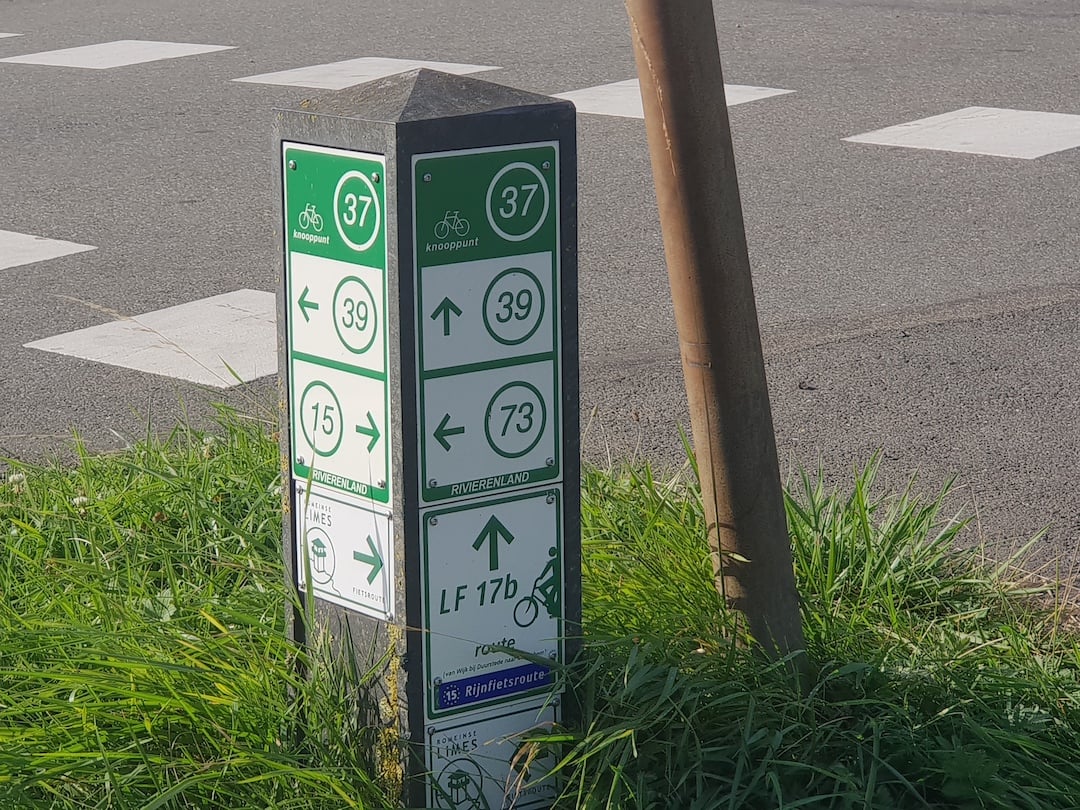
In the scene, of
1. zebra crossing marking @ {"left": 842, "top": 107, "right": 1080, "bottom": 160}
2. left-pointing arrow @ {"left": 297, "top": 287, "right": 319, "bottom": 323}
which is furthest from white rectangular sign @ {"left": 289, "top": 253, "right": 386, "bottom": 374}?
zebra crossing marking @ {"left": 842, "top": 107, "right": 1080, "bottom": 160}

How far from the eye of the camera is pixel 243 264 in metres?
5.86

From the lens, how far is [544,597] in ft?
7.56

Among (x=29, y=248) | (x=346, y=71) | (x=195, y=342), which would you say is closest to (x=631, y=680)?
(x=195, y=342)

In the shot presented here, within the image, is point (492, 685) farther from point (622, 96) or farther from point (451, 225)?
point (622, 96)

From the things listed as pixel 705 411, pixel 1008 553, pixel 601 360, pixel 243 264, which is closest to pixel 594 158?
pixel 243 264

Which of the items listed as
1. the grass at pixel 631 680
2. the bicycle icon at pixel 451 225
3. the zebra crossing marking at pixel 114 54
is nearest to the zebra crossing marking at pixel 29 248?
the grass at pixel 631 680

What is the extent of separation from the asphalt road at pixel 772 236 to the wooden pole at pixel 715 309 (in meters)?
0.63

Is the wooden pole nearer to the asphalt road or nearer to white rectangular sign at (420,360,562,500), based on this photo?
white rectangular sign at (420,360,562,500)

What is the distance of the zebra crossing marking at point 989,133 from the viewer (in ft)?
24.7

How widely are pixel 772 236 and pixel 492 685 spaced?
163 inches

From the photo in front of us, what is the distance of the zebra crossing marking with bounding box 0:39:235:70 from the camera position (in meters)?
10.7

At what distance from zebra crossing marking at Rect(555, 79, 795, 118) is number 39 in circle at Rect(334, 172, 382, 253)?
6.48 metres

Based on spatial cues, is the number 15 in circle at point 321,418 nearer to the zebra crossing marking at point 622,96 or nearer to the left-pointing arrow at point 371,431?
the left-pointing arrow at point 371,431

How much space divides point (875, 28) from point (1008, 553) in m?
8.90
